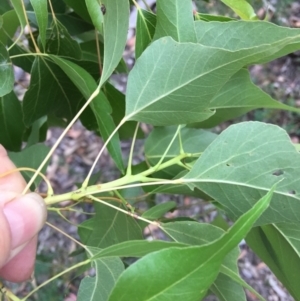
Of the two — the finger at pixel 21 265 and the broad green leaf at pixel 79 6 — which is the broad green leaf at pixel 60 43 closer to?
the broad green leaf at pixel 79 6

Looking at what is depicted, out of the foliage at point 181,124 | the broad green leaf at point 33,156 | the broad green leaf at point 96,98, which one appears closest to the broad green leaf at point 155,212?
the foliage at point 181,124

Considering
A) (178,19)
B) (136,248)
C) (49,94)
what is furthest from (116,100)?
(136,248)

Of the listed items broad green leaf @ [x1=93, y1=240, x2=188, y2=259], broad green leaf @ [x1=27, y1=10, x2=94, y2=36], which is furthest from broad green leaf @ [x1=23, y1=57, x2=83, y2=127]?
broad green leaf @ [x1=93, y1=240, x2=188, y2=259]

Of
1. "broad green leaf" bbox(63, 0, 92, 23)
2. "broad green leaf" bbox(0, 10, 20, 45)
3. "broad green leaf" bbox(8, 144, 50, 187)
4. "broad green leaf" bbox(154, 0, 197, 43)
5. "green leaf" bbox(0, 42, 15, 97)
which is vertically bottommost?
"broad green leaf" bbox(8, 144, 50, 187)

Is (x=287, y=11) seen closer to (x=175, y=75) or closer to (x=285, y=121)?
(x=285, y=121)

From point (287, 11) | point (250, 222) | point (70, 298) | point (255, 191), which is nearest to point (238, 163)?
point (255, 191)

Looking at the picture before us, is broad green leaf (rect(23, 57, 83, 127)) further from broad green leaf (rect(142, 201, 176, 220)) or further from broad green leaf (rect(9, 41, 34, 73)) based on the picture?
broad green leaf (rect(142, 201, 176, 220))

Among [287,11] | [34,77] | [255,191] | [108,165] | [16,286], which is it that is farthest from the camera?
[287,11]
